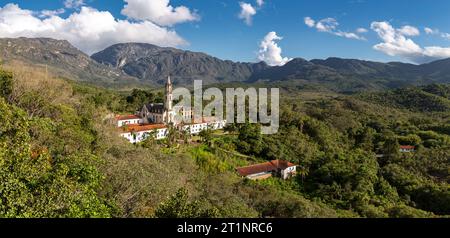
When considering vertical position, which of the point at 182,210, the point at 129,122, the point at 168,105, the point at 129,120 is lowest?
the point at 129,122

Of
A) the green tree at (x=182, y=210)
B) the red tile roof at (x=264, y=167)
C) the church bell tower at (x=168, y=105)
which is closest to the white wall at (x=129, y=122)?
the church bell tower at (x=168, y=105)

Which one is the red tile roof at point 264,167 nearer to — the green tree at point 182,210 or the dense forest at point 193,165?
the dense forest at point 193,165

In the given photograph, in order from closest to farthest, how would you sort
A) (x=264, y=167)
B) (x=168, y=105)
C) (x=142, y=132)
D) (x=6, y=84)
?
(x=6, y=84) < (x=264, y=167) < (x=142, y=132) < (x=168, y=105)

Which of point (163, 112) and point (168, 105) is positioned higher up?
point (168, 105)

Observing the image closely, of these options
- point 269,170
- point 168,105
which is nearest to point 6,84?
point 269,170

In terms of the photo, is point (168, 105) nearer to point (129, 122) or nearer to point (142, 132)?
point (129, 122)
